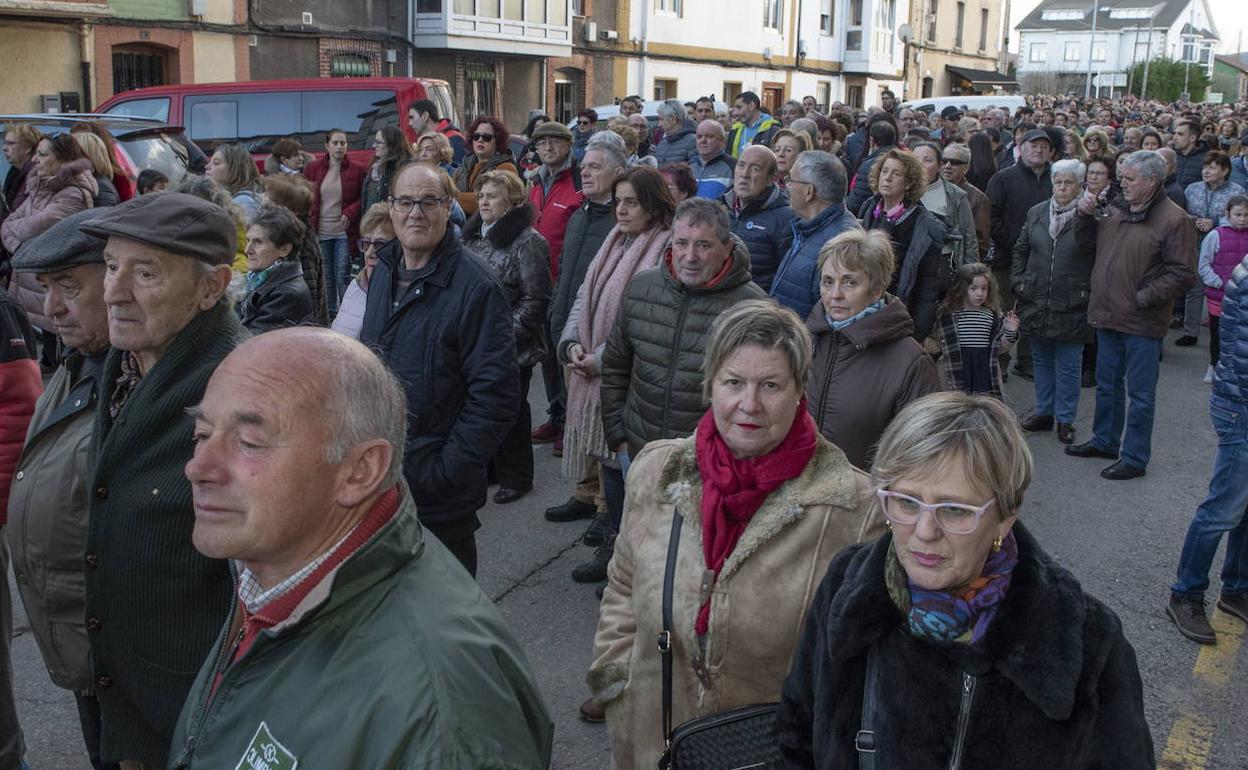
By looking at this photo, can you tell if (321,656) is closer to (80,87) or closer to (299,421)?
(299,421)

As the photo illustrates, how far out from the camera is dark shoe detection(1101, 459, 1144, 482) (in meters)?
7.00

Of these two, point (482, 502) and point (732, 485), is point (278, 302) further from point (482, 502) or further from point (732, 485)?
point (732, 485)

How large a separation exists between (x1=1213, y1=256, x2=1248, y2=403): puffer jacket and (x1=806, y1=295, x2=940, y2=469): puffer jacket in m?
1.70

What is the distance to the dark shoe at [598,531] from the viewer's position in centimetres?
568

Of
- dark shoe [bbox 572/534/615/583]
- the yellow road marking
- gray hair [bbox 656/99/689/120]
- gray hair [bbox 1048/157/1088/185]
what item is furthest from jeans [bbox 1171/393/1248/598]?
gray hair [bbox 656/99/689/120]

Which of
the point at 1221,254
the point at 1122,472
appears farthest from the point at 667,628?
the point at 1221,254

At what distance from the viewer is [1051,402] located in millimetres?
8062

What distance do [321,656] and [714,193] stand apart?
296 inches

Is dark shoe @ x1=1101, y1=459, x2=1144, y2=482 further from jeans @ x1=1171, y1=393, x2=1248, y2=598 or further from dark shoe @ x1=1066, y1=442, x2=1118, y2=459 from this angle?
jeans @ x1=1171, y1=393, x2=1248, y2=598

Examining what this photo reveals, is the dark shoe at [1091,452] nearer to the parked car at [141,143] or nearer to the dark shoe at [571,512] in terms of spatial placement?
the dark shoe at [571,512]

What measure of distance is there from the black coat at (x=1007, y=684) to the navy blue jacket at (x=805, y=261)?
346 centimetres

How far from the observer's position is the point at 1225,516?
478 cm

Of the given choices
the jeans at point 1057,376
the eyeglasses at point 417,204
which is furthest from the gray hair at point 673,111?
the eyeglasses at point 417,204

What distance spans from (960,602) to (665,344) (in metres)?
2.40
